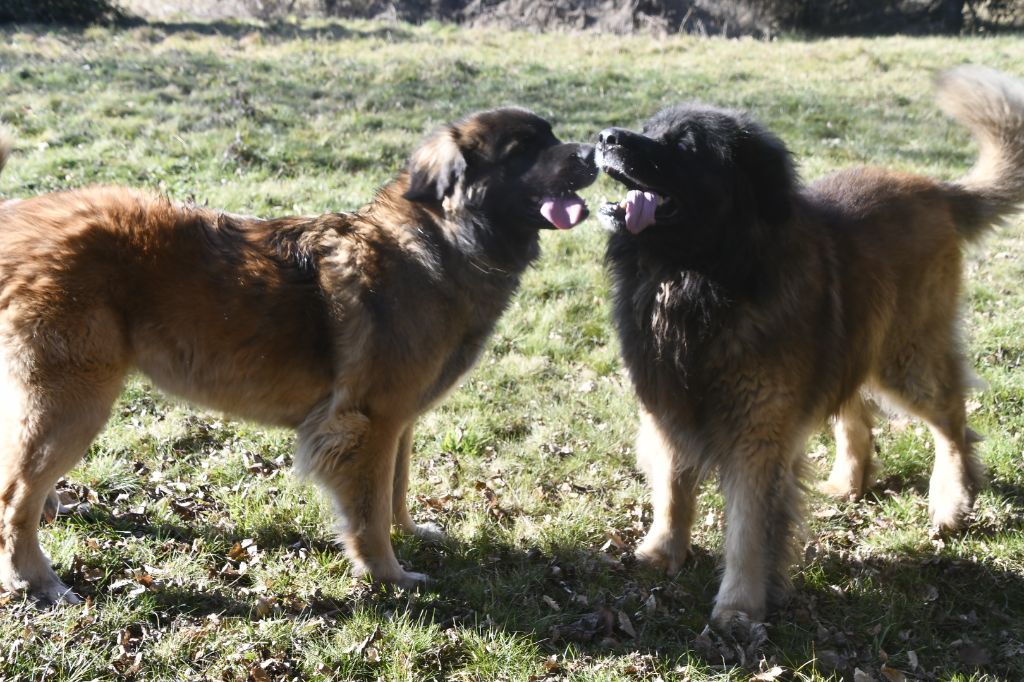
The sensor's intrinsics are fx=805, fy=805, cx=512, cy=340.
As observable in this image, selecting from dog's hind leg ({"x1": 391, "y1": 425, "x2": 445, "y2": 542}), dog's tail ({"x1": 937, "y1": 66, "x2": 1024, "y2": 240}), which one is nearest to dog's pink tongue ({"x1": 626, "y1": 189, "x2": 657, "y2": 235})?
dog's hind leg ({"x1": 391, "y1": 425, "x2": 445, "y2": 542})

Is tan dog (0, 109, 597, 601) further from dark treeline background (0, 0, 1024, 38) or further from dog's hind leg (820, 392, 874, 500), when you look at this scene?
dark treeline background (0, 0, 1024, 38)

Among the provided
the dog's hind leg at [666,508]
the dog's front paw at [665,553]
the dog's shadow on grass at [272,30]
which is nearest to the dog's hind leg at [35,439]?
the dog's hind leg at [666,508]

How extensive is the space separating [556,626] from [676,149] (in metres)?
2.07

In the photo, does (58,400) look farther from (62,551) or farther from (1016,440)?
(1016,440)

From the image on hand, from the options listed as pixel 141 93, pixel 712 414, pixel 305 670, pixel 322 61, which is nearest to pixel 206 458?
pixel 305 670

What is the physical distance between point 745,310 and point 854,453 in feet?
5.07

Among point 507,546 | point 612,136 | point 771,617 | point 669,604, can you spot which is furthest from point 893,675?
point 612,136

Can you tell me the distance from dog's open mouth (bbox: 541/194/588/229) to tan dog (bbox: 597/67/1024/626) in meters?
0.17

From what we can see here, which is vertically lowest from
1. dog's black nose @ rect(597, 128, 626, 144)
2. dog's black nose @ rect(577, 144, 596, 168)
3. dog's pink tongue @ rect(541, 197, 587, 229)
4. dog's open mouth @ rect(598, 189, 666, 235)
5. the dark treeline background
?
dog's pink tongue @ rect(541, 197, 587, 229)

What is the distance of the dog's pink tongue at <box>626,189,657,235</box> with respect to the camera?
3.31 m

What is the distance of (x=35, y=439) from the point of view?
3.04 metres

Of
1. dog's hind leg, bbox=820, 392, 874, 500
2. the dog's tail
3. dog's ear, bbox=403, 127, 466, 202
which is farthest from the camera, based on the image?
dog's hind leg, bbox=820, 392, 874, 500

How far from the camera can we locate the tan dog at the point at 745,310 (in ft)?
11.0

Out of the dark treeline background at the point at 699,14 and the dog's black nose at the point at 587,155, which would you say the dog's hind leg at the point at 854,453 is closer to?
the dog's black nose at the point at 587,155
